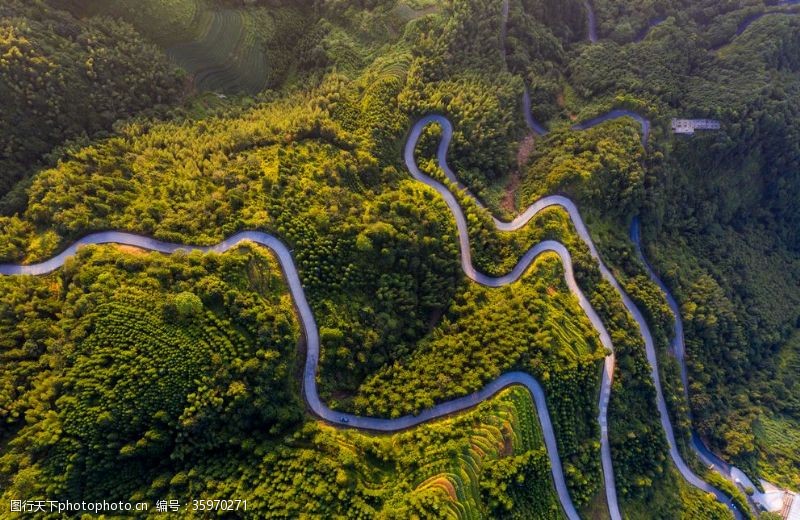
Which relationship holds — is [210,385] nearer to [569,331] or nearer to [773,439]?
[569,331]

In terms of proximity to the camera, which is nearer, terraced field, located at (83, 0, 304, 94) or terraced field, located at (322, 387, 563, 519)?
terraced field, located at (322, 387, 563, 519)

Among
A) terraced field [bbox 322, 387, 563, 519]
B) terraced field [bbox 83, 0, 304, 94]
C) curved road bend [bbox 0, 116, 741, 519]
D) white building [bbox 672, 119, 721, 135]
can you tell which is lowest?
terraced field [bbox 322, 387, 563, 519]

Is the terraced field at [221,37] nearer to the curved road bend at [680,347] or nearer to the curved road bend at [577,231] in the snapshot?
the curved road bend at [577,231]

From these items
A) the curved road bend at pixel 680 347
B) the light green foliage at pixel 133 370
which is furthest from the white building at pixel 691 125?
the light green foliage at pixel 133 370

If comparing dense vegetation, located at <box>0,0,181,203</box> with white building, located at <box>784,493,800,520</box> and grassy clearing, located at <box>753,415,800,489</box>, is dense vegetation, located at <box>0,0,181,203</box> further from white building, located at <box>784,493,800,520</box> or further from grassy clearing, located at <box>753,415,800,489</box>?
Answer: white building, located at <box>784,493,800,520</box>

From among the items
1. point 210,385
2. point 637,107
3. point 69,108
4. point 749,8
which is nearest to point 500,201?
point 637,107

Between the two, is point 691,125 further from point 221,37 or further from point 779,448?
point 221,37

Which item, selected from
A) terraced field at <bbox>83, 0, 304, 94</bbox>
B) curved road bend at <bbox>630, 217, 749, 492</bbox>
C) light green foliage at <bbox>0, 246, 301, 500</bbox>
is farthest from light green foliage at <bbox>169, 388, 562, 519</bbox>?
terraced field at <bbox>83, 0, 304, 94</bbox>
